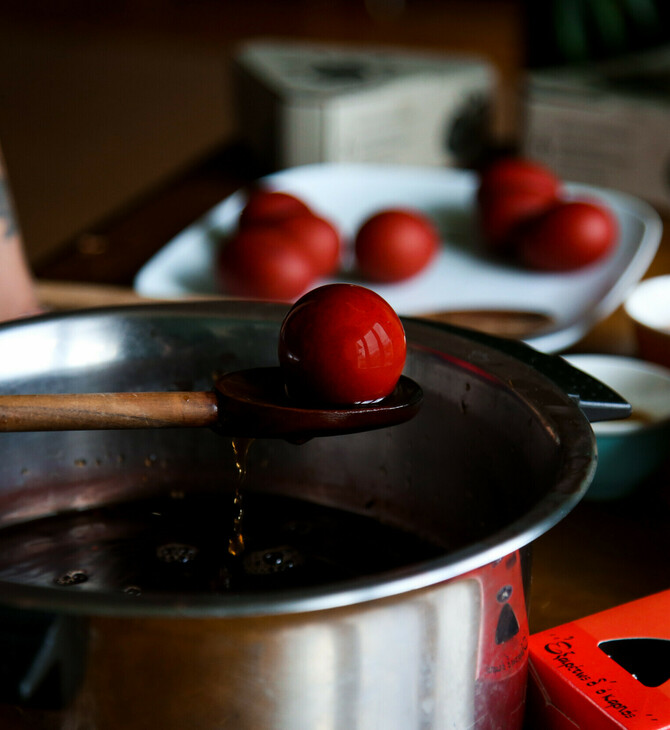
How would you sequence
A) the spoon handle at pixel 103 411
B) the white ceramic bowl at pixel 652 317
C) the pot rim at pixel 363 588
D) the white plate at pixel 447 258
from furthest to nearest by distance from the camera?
the white plate at pixel 447 258
the white ceramic bowl at pixel 652 317
the spoon handle at pixel 103 411
the pot rim at pixel 363 588

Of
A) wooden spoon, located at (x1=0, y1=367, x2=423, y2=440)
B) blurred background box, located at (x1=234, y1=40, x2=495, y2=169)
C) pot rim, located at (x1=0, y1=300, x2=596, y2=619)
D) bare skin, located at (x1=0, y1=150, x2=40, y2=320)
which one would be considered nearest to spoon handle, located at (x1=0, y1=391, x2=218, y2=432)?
wooden spoon, located at (x1=0, y1=367, x2=423, y2=440)

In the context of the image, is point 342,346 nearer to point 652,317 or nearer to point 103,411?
point 103,411

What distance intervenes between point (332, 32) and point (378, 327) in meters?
3.29

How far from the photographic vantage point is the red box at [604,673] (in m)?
0.31

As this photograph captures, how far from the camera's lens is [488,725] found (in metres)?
0.30

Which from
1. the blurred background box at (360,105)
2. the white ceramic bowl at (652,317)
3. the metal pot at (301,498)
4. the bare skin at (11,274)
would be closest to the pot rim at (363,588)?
the metal pot at (301,498)

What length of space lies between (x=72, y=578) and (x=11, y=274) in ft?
1.02

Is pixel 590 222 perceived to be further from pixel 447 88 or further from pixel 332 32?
pixel 332 32

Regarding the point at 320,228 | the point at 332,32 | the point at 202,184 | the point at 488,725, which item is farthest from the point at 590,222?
the point at 332,32

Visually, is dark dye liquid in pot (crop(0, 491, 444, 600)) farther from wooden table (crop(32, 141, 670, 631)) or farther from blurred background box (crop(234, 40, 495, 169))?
blurred background box (crop(234, 40, 495, 169))

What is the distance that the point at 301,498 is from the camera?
0.46 m

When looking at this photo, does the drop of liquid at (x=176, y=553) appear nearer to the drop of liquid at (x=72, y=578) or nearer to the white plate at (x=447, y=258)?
the drop of liquid at (x=72, y=578)

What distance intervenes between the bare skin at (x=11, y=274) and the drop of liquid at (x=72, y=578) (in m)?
0.28

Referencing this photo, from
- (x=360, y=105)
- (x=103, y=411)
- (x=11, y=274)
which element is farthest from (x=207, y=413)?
(x=360, y=105)
